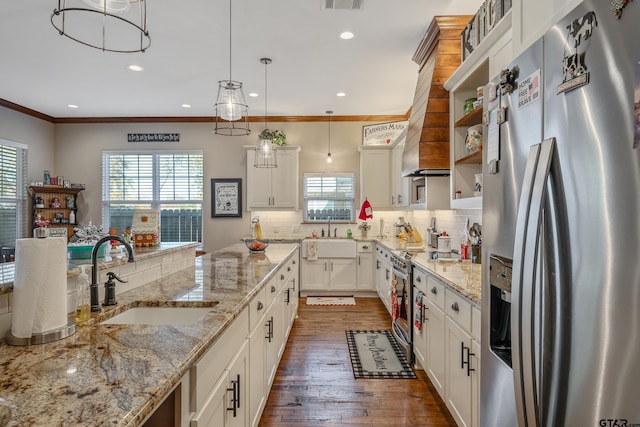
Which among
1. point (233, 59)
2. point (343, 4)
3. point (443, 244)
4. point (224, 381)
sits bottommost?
point (224, 381)

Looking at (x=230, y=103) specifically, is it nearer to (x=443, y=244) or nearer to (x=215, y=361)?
(x=215, y=361)

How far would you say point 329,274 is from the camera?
555cm

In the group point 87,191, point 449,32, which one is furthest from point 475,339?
point 87,191

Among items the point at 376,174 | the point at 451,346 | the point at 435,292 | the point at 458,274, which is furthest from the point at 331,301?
the point at 451,346

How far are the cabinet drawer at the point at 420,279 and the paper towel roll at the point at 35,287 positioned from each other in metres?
2.29

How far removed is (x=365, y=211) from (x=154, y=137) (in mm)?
4012

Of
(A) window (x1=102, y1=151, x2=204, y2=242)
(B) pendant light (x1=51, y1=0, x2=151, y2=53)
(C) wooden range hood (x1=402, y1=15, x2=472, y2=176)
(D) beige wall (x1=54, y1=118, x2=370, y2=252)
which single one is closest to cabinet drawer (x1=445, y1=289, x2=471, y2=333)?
(C) wooden range hood (x1=402, y1=15, x2=472, y2=176)

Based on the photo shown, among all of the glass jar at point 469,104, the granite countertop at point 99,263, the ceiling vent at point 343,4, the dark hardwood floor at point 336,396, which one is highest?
the ceiling vent at point 343,4

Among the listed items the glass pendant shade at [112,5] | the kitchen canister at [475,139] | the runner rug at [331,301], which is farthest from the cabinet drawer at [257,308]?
the runner rug at [331,301]

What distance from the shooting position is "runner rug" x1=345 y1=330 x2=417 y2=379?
2896 millimetres

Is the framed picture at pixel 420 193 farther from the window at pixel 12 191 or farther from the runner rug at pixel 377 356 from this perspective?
the window at pixel 12 191

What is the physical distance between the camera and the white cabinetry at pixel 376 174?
5.93m

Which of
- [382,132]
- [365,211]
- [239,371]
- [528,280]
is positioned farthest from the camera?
[382,132]

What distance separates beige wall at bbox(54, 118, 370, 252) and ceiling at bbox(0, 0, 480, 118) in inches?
17.2
